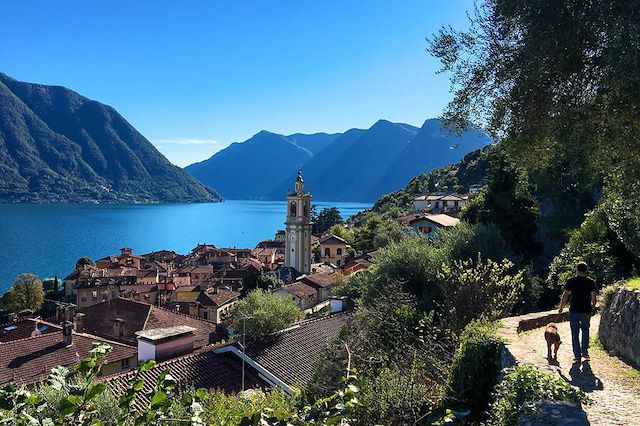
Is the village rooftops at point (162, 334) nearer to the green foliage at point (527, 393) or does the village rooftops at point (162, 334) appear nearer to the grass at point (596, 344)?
the grass at point (596, 344)

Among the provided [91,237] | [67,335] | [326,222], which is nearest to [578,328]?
[67,335]

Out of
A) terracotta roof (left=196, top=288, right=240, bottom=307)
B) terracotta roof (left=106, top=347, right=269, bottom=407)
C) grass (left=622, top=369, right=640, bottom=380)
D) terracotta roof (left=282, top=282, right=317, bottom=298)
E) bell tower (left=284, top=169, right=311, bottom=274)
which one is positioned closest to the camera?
grass (left=622, top=369, right=640, bottom=380)

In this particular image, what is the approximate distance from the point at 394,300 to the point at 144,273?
5295cm

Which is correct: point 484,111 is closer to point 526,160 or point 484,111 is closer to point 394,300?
point 526,160

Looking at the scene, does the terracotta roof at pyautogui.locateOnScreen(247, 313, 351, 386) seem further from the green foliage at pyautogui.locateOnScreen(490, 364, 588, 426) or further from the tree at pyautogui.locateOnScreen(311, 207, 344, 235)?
the tree at pyautogui.locateOnScreen(311, 207, 344, 235)

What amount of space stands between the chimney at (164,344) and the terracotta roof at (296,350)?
323 cm

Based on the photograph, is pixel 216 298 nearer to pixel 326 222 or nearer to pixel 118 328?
pixel 118 328

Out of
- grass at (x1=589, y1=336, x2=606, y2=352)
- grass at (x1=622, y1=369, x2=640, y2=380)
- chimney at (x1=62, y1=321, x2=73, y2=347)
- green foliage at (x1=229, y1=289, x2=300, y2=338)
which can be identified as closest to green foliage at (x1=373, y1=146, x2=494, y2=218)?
green foliage at (x1=229, y1=289, x2=300, y2=338)

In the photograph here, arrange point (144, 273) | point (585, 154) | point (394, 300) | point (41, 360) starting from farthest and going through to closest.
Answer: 1. point (144, 273)
2. point (41, 360)
3. point (394, 300)
4. point (585, 154)

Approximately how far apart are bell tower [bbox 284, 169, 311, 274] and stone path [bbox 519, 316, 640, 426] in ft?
148

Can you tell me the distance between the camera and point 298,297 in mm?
35438

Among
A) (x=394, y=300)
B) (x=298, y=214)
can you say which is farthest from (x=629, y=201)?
(x=298, y=214)

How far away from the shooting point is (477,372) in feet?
23.0

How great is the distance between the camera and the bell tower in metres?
52.4
